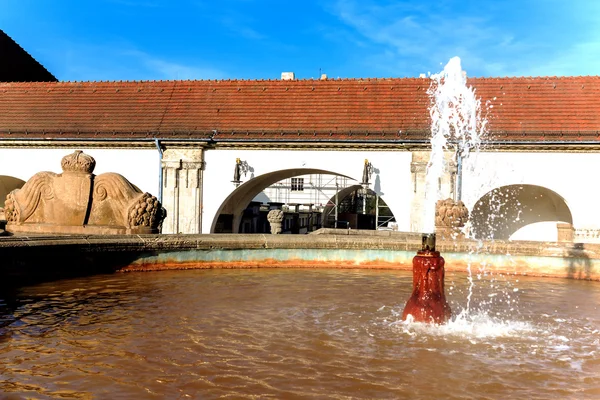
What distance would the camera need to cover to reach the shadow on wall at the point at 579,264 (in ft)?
31.4

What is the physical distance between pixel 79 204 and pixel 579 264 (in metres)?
8.39

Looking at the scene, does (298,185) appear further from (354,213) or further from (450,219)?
(450,219)

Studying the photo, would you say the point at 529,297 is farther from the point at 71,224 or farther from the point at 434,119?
the point at 434,119

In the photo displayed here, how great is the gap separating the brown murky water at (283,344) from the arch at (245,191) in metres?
13.8

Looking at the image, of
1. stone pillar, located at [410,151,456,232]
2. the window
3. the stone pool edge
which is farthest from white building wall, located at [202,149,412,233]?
the window

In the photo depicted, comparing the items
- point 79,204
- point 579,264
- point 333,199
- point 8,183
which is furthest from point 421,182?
point 333,199

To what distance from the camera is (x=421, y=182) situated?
19.9 m

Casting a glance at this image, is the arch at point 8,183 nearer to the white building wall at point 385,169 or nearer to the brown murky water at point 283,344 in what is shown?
the white building wall at point 385,169

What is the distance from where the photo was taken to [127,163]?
21594mm

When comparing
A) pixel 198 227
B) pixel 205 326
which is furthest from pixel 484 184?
pixel 205 326

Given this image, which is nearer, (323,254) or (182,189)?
(323,254)

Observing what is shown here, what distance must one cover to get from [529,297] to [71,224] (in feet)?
23.3

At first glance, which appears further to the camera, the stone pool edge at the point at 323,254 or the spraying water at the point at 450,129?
the spraying water at the point at 450,129

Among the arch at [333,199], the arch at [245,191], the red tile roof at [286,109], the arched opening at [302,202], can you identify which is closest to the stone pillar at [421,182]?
the red tile roof at [286,109]
